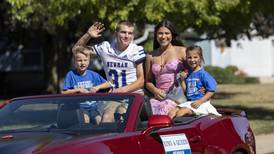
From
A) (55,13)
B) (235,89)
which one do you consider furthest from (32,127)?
(235,89)

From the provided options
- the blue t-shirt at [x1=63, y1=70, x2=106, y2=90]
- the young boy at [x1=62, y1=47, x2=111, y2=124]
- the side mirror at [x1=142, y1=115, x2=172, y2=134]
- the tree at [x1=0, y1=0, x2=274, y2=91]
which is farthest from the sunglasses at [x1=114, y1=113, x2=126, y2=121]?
the tree at [x1=0, y1=0, x2=274, y2=91]

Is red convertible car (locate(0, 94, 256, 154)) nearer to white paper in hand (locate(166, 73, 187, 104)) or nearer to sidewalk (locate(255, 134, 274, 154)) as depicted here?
white paper in hand (locate(166, 73, 187, 104))

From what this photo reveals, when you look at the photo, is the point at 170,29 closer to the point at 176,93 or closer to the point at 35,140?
the point at 176,93

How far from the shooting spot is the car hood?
538 centimetres

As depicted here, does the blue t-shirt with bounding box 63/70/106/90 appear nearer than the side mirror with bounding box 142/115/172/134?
No

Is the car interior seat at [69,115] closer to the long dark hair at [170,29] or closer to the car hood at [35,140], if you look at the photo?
the car hood at [35,140]

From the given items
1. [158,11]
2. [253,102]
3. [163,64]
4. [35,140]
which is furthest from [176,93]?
[253,102]

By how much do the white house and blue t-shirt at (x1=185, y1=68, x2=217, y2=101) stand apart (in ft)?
107

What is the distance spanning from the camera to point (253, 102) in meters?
23.3

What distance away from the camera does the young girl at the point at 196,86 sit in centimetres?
800

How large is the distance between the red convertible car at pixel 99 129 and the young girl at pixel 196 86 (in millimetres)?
591

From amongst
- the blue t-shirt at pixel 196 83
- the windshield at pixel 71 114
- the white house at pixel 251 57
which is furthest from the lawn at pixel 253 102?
the white house at pixel 251 57

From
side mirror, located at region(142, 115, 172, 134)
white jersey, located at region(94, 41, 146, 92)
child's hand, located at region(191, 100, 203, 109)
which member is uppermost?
white jersey, located at region(94, 41, 146, 92)

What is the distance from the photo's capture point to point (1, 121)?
6.61 meters
